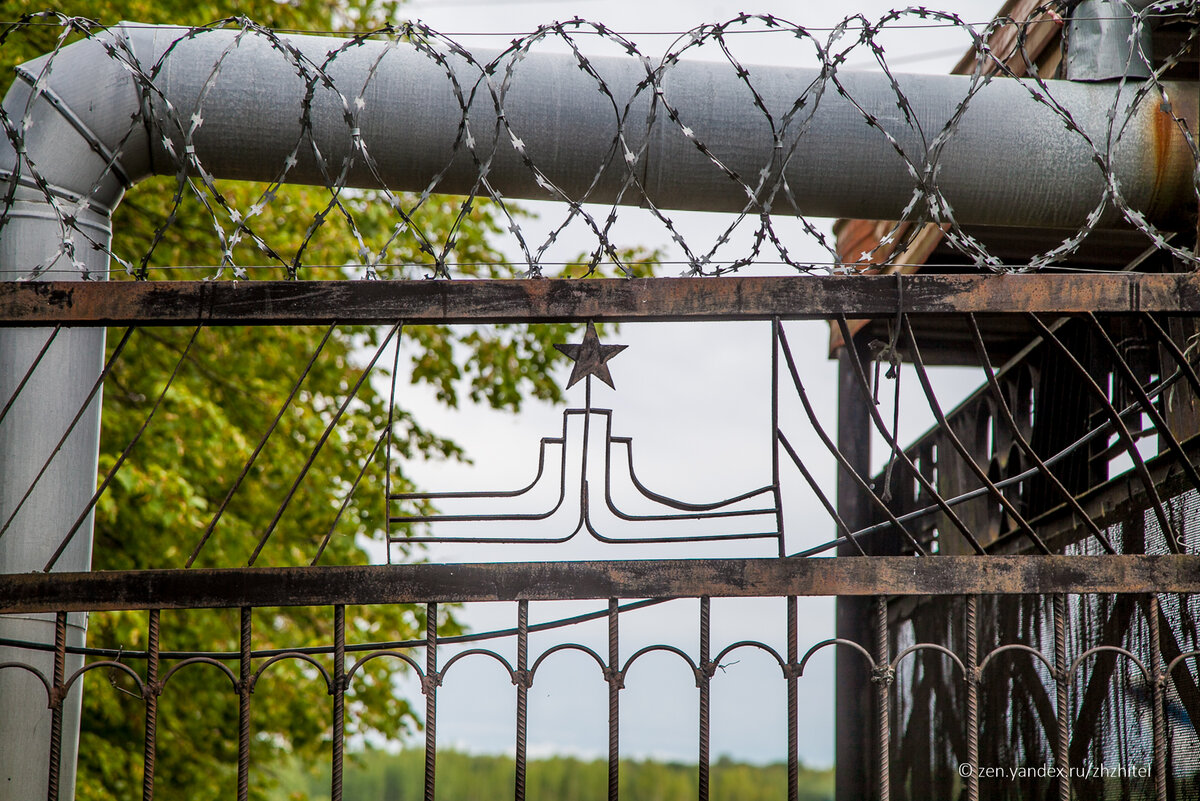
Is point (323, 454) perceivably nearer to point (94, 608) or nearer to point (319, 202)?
point (319, 202)

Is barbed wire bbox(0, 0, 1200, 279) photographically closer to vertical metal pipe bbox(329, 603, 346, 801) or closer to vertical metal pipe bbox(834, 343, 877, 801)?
vertical metal pipe bbox(329, 603, 346, 801)

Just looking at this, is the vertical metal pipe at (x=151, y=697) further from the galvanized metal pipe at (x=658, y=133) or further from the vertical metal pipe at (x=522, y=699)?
the galvanized metal pipe at (x=658, y=133)

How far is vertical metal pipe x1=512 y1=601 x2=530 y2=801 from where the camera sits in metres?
2.75

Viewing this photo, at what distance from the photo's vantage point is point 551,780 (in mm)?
9078

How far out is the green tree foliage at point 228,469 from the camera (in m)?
6.29

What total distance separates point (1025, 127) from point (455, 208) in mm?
5266

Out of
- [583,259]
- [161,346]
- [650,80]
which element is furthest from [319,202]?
[650,80]

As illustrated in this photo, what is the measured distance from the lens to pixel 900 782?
5906mm

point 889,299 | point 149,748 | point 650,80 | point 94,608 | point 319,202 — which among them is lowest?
point 149,748

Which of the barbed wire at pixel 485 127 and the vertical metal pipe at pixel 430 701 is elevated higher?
the barbed wire at pixel 485 127

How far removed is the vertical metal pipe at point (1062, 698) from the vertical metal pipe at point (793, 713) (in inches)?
24.9

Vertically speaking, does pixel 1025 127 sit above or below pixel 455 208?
below

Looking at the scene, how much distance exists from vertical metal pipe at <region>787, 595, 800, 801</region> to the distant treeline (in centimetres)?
425

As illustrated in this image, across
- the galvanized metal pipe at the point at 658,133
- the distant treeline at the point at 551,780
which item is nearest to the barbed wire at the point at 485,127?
the galvanized metal pipe at the point at 658,133
